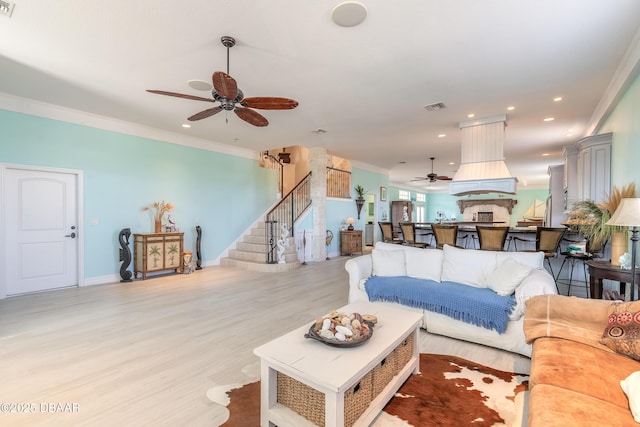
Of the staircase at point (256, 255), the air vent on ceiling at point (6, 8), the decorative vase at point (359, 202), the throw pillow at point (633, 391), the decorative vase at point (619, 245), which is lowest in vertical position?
the staircase at point (256, 255)

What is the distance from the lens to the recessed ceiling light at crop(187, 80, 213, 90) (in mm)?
3807

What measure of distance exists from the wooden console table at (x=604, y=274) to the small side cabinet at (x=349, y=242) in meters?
6.14

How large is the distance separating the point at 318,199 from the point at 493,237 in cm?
444

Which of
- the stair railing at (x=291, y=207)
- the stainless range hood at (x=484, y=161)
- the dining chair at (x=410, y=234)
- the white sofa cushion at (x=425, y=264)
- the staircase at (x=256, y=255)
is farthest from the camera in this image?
the stair railing at (x=291, y=207)

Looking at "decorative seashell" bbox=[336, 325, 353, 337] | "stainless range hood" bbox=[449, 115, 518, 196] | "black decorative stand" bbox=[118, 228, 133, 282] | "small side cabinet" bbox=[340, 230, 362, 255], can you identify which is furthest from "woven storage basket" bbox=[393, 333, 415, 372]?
"small side cabinet" bbox=[340, 230, 362, 255]

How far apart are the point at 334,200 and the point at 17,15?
718 centimetres

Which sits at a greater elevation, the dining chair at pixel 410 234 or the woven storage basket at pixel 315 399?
the dining chair at pixel 410 234

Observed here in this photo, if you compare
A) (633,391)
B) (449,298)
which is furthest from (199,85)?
(633,391)

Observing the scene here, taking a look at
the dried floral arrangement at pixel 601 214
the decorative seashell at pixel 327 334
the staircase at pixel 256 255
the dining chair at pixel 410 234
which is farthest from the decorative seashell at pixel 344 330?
the staircase at pixel 256 255

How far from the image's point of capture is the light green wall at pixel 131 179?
4.72 meters

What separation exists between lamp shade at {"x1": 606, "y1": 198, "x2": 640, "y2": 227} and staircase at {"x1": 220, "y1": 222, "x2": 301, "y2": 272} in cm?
550

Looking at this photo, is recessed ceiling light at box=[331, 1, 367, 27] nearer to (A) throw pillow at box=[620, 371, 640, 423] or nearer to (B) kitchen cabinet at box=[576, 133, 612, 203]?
(A) throw pillow at box=[620, 371, 640, 423]

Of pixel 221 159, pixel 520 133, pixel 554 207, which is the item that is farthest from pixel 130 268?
pixel 554 207

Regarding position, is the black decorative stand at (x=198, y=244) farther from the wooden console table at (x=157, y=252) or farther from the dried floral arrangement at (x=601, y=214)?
the dried floral arrangement at (x=601, y=214)
